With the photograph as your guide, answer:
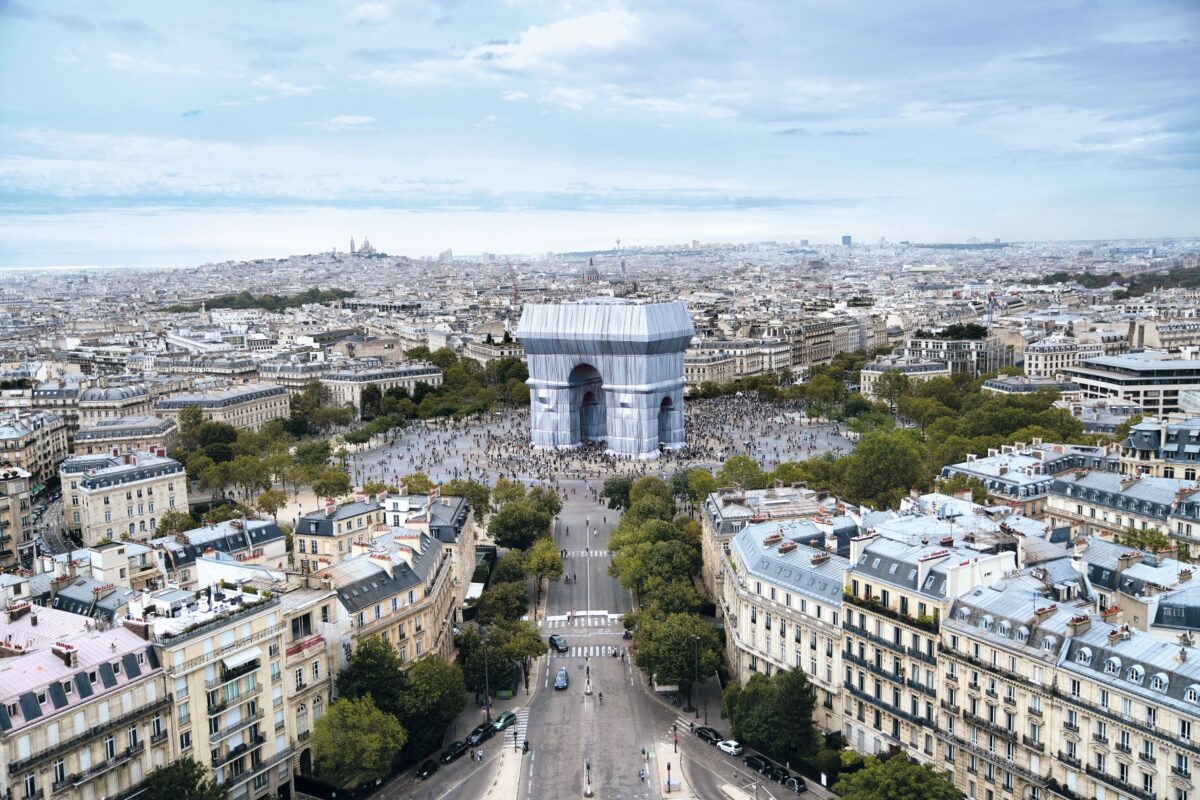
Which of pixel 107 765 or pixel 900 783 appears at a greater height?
pixel 107 765

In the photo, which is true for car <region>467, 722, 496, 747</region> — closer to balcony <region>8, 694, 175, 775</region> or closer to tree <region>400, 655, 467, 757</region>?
tree <region>400, 655, 467, 757</region>

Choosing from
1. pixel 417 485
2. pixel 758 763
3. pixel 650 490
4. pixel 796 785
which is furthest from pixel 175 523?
pixel 796 785

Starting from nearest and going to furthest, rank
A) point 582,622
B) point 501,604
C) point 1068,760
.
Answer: point 1068,760 → point 501,604 → point 582,622

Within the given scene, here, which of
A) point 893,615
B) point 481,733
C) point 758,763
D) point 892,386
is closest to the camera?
point 893,615

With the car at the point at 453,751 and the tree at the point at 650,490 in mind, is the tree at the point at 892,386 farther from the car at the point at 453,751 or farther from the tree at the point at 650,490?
the car at the point at 453,751

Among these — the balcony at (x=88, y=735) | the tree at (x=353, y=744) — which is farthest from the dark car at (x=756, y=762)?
the balcony at (x=88, y=735)

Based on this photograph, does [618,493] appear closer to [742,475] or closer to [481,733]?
[742,475]
